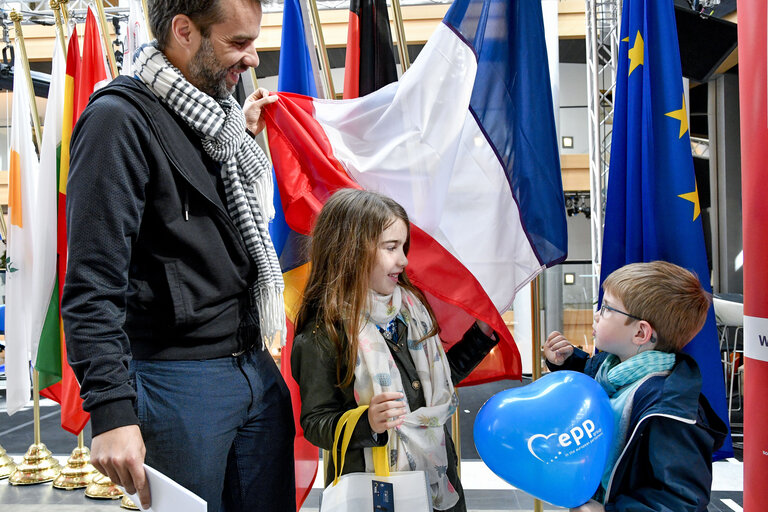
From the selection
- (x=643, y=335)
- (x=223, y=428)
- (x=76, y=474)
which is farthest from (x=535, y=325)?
(x=76, y=474)

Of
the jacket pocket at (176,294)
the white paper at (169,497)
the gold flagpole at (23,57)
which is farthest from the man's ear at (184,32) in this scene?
the gold flagpole at (23,57)

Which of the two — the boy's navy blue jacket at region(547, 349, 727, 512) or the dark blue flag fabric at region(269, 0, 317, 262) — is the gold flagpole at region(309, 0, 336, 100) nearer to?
the dark blue flag fabric at region(269, 0, 317, 262)

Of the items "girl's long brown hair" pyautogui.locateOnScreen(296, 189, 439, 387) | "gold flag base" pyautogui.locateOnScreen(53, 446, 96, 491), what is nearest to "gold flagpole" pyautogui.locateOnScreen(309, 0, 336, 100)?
"girl's long brown hair" pyautogui.locateOnScreen(296, 189, 439, 387)

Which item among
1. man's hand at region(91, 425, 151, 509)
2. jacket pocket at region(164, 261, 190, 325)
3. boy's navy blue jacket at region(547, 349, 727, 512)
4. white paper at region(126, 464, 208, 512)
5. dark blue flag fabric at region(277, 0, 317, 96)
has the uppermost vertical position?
dark blue flag fabric at region(277, 0, 317, 96)

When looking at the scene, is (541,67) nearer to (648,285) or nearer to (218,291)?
(648,285)

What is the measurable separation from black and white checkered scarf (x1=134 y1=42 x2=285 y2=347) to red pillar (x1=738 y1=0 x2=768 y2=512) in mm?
1370

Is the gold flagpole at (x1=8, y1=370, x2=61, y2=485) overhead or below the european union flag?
below

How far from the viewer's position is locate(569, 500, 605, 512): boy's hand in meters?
1.60

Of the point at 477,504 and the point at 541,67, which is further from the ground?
the point at 541,67

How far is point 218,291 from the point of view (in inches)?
55.6

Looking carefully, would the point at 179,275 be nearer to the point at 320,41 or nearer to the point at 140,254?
the point at 140,254

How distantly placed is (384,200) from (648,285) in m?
0.74

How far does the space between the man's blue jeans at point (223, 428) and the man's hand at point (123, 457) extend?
0.55 ft

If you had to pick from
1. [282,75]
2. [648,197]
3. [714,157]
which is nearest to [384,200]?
[648,197]
